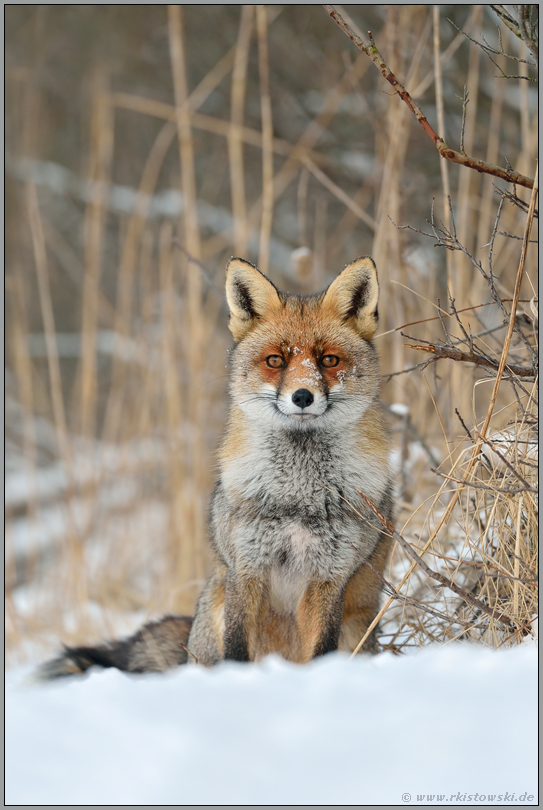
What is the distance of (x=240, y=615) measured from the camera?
207 cm

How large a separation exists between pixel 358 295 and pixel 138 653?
173cm

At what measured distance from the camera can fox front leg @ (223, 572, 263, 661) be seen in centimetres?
206

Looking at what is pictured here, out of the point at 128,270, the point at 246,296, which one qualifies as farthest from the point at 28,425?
the point at 246,296

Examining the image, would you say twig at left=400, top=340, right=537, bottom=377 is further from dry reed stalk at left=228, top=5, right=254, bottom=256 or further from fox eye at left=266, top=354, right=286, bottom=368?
dry reed stalk at left=228, top=5, right=254, bottom=256

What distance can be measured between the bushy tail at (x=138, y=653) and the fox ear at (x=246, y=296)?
1.32 m

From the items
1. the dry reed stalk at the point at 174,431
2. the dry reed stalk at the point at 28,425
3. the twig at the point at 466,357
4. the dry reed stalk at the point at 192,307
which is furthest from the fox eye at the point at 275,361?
the dry reed stalk at the point at 28,425

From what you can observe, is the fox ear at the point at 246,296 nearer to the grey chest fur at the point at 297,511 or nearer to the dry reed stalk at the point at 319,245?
the grey chest fur at the point at 297,511

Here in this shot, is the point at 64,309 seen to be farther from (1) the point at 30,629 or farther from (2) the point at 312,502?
(2) the point at 312,502

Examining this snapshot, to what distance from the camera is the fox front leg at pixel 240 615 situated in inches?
81.0

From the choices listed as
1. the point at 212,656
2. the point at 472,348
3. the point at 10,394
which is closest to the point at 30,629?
the point at 212,656

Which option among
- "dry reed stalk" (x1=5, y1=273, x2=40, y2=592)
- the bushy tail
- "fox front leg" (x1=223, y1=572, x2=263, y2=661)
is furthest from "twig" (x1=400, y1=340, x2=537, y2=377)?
"dry reed stalk" (x1=5, y1=273, x2=40, y2=592)

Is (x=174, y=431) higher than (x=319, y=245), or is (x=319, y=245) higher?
(x=319, y=245)

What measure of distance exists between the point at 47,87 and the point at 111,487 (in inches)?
196

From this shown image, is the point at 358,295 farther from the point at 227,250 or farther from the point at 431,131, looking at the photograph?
the point at 227,250
